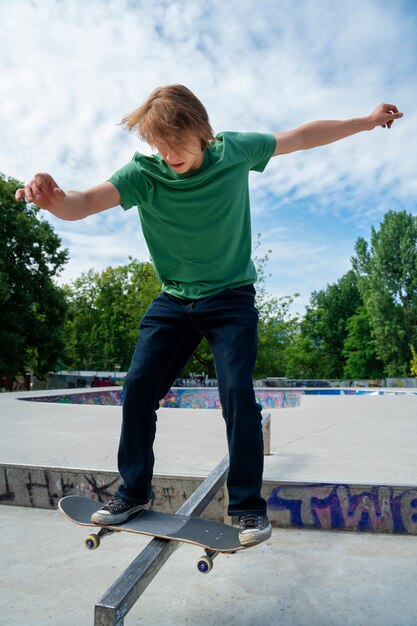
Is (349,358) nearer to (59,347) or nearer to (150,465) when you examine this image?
(59,347)

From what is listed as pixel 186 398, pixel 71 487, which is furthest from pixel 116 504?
pixel 186 398

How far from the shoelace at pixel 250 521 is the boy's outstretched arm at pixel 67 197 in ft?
4.48

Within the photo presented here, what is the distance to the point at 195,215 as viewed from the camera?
220 centimetres

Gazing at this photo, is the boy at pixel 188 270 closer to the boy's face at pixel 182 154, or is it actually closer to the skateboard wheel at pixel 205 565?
the boy's face at pixel 182 154

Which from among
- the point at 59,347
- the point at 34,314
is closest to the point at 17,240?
the point at 34,314

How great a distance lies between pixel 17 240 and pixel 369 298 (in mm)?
26170

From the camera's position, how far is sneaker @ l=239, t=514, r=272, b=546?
186 centimetres

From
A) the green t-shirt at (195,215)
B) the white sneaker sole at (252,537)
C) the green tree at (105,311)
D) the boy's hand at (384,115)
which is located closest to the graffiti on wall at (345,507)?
the white sneaker sole at (252,537)

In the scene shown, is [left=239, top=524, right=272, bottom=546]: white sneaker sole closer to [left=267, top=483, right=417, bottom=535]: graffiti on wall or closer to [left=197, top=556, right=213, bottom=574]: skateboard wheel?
[left=197, top=556, right=213, bottom=574]: skateboard wheel

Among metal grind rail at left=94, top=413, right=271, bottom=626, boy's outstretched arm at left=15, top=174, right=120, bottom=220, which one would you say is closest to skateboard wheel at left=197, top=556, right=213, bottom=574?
metal grind rail at left=94, top=413, right=271, bottom=626

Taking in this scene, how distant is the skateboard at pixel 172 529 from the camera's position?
183cm

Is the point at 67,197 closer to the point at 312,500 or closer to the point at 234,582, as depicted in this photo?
the point at 234,582

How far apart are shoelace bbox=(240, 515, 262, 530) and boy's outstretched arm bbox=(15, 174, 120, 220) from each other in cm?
137

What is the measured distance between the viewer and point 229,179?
7.38ft
